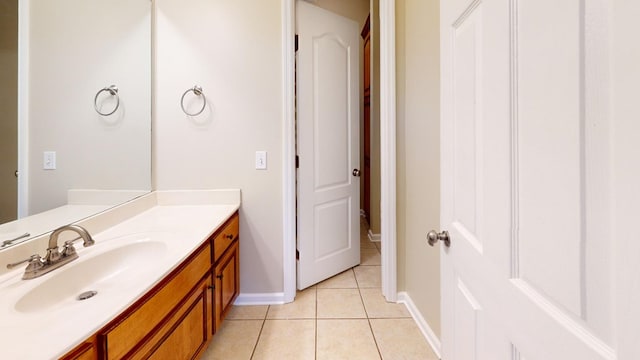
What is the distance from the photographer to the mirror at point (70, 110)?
3.26 feet

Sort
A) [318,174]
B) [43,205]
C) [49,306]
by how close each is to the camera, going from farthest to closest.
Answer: [318,174], [43,205], [49,306]

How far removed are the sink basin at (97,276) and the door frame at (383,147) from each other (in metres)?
0.94

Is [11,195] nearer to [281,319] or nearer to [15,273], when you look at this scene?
[15,273]

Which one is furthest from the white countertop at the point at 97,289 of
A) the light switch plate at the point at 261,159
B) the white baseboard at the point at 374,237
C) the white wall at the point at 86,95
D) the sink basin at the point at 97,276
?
the white baseboard at the point at 374,237

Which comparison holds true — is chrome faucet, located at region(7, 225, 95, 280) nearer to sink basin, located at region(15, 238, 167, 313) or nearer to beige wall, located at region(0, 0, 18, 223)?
sink basin, located at region(15, 238, 167, 313)

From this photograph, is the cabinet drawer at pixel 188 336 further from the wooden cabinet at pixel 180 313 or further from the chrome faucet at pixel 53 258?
the chrome faucet at pixel 53 258

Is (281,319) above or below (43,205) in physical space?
below

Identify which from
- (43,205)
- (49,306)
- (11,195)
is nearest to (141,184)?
(43,205)

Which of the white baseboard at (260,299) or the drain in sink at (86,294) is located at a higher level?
the drain in sink at (86,294)
